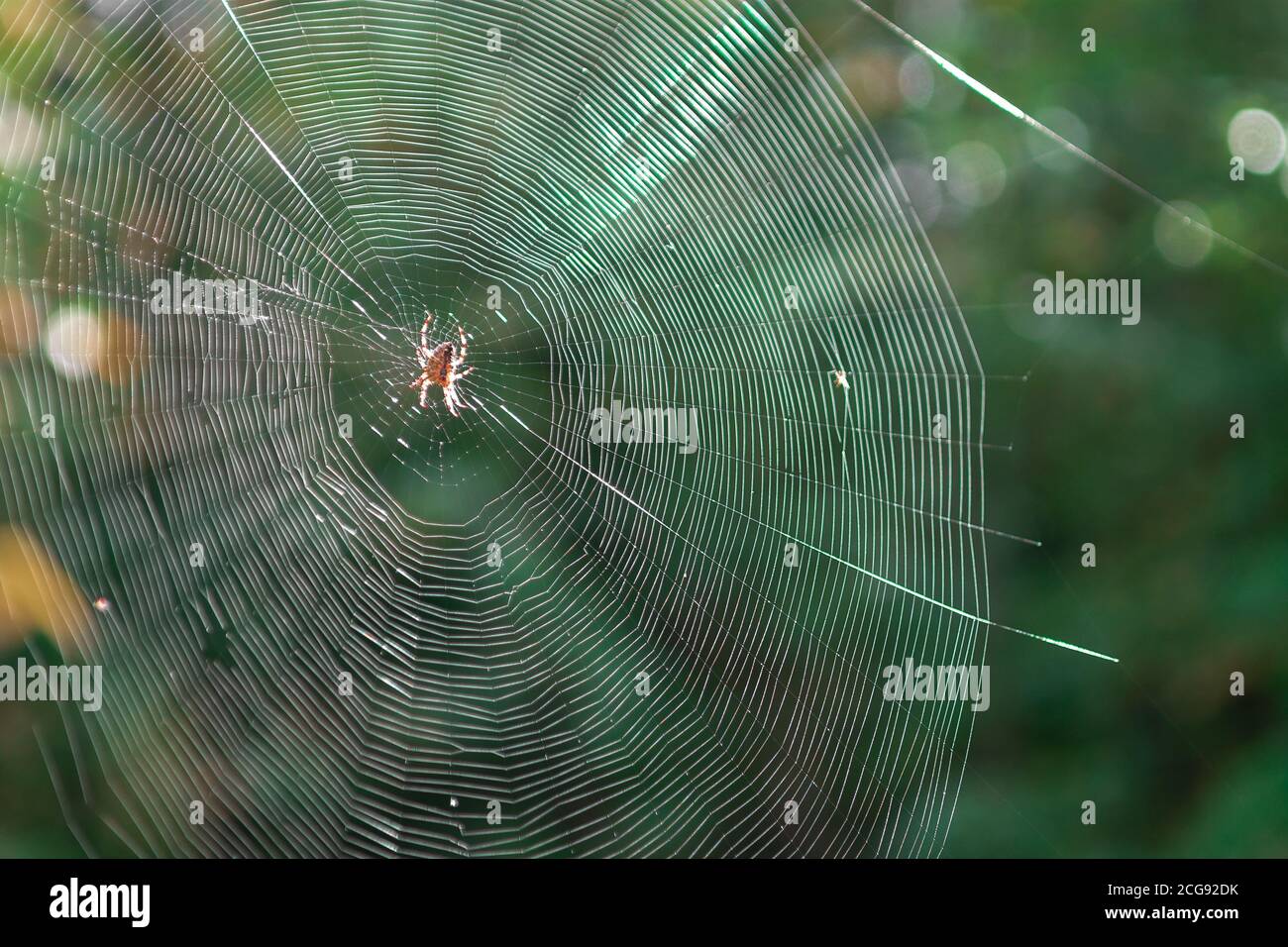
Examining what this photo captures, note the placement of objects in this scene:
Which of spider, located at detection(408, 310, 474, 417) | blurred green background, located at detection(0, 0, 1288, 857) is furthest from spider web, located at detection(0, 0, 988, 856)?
blurred green background, located at detection(0, 0, 1288, 857)

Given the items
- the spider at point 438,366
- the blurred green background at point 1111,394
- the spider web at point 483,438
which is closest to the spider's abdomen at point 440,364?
the spider at point 438,366

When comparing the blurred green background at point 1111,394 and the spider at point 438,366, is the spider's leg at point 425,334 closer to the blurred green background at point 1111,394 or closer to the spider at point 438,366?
the spider at point 438,366

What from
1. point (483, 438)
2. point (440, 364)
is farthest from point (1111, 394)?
point (440, 364)

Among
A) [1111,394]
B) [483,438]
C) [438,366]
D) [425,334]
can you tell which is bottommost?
[483,438]

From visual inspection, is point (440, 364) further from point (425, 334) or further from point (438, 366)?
point (425, 334)

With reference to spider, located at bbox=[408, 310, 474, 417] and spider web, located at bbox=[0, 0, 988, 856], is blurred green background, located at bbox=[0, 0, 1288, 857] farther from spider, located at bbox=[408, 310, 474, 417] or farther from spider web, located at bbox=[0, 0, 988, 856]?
spider, located at bbox=[408, 310, 474, 417]

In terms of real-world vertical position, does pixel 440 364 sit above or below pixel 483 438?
above
